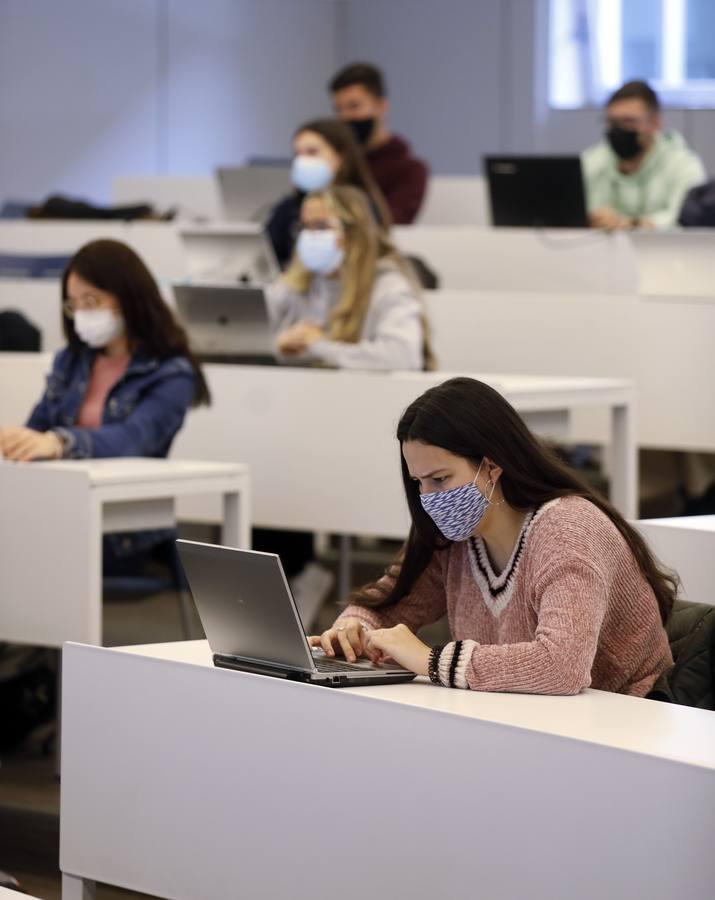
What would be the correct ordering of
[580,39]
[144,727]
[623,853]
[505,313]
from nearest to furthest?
[623,853] < [144,727] < [505,313] < [580,39]

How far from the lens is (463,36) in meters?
10.6

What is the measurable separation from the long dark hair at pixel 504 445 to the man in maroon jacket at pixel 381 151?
440 centimetres

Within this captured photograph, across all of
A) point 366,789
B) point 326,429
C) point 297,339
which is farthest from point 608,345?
point 366,789

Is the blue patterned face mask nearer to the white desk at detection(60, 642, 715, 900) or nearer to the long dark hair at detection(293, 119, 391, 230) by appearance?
the white desk at detection(60, 642, 715, 900)

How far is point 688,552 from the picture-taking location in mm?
2488

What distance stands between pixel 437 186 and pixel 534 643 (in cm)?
579

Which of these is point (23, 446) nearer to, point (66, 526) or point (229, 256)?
point (66, 526)

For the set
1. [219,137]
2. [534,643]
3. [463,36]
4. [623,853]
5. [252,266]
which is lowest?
[623,853]

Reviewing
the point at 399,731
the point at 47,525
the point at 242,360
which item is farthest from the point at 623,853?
the point at 242,360

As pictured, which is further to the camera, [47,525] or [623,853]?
[47,525]

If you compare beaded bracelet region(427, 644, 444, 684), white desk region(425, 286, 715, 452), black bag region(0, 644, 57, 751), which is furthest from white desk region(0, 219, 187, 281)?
beaded bracelet region(427, 644, 444, 684)

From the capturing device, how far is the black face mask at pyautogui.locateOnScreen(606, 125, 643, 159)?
6070 mm

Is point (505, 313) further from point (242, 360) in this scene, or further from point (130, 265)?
point (130, 265)

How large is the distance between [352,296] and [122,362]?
0.85 meters
